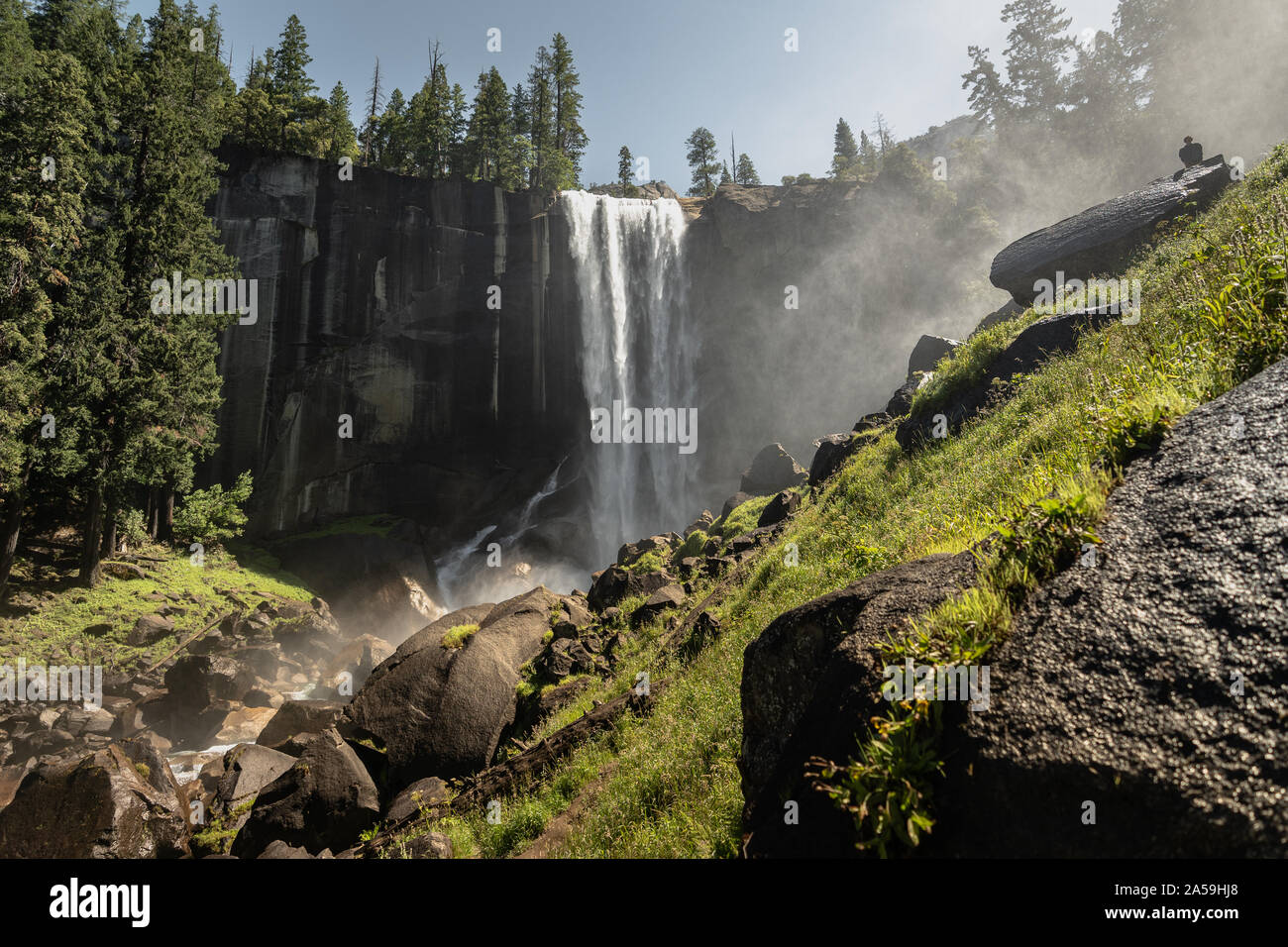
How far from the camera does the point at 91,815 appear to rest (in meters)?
10.3

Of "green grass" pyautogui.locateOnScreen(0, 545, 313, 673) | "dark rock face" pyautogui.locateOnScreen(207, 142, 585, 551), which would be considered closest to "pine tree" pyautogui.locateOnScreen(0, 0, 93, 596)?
"green grass" pyautogui.locateOnScreen(0, 545, 313, 673)

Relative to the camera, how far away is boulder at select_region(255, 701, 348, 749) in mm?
16391

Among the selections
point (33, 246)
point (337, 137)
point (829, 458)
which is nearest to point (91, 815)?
point (829, 458)

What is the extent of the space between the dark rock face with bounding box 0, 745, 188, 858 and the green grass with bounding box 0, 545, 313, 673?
1202cm

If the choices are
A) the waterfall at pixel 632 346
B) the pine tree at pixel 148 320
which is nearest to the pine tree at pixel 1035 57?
the waterfall at pixel 632 346

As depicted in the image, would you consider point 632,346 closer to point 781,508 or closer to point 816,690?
Result: point 781,508

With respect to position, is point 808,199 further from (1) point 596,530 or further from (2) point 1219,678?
(2) point 1219,678

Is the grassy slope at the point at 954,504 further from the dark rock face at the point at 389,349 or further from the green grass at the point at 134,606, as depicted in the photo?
the dark rock face at the point at 389,349

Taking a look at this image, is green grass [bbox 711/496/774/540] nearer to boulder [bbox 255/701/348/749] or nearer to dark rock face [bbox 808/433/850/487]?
dark rock face [bbox 808/433/850/487]

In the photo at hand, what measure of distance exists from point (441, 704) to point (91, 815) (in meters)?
6.06

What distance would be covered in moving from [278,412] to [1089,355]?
131 feet

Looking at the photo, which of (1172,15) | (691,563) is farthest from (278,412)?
(1172,15)

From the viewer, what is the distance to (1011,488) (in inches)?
270

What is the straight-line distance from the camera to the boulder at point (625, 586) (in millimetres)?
17547
